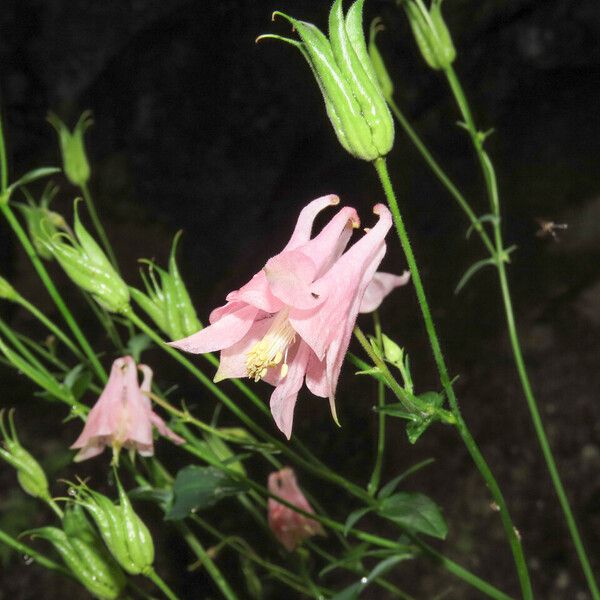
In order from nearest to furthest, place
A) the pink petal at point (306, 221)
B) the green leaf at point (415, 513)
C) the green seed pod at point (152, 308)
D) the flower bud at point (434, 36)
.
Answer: the pink petal at point (306, 221) < the green leaf at point (415, 513) < the green seed pod at point (152, 308) < the flower bud at point (434, 36)

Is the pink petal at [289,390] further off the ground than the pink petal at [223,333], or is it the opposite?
the pink petal at [223,333]

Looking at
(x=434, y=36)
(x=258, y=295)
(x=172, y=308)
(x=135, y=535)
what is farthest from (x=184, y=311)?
(x=434, y=36)

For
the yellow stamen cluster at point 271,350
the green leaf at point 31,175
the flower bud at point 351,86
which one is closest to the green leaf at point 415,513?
the yellow stamen cluster at point 271,350

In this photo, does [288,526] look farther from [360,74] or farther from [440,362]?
[360,74]

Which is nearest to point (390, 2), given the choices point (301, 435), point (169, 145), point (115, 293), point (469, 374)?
point (169, 145)

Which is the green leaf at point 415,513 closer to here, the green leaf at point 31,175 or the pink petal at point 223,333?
the pink petal at point 223,333

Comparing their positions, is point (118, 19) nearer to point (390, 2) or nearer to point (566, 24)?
point (390, 2)

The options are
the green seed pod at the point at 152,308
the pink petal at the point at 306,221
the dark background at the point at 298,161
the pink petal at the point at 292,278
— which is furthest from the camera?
the dark background at the point at 298,161
